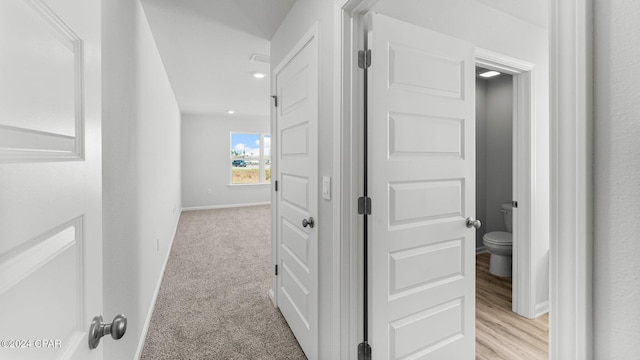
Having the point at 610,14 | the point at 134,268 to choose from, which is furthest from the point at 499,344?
the point at 134,268

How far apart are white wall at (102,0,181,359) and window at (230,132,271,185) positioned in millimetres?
5262

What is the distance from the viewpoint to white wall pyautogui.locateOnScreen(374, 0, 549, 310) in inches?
66.4

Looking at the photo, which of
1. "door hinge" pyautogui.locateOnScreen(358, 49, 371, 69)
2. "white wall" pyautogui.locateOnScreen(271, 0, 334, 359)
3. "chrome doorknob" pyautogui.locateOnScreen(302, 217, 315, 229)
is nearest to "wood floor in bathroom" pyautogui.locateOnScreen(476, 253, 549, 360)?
"white wall" pyautogui.locateOnScreen(271, 0, 334, 359)

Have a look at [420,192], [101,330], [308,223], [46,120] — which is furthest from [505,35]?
[101,330]

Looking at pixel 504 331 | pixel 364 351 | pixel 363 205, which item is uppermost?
pixel 363 205

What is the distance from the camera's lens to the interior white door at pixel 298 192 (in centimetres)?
164

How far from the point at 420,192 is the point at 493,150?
9.33 ft

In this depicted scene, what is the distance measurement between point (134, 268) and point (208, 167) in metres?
5.86

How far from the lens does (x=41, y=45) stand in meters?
0.46

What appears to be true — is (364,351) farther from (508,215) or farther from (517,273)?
(508,215)

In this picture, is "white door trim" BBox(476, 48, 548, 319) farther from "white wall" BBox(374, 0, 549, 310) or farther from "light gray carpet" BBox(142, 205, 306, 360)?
"light gray carpet" BBox(142, 205, 306, 360)

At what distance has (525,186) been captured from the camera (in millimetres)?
2209

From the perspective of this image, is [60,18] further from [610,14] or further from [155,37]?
[155,37]

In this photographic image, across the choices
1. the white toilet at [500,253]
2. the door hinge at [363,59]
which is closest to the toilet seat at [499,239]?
the white toilet at [500,253]
